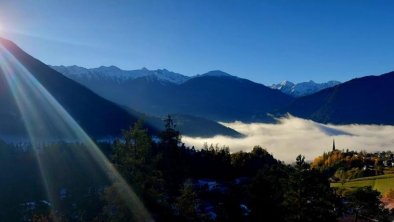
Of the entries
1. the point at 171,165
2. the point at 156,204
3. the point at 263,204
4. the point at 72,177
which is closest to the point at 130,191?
the point at 156,204

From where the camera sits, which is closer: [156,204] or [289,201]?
[156,204]

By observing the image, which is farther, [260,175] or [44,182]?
[44,182]

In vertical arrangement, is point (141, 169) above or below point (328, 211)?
above

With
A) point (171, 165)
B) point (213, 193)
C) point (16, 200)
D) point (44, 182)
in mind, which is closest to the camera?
point (171, 165)

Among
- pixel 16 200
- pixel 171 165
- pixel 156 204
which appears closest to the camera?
pixel 156 204

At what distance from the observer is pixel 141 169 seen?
7369cm

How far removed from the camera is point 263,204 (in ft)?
333

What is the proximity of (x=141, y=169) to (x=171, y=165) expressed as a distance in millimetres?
56365

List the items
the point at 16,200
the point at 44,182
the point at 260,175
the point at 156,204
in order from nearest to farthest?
1. the point at 156,204
2. the point at 260,175
3. the point at 16,200
4. the point at 44,182

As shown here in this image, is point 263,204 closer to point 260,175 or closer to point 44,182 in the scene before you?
point 260,175

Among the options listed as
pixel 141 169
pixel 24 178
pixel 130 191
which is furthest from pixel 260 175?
pixel 24 178

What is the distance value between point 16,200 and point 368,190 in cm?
10702

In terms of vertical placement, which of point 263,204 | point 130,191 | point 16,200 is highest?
point 130,191

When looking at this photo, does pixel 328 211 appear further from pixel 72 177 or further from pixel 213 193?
pixel 72 177
